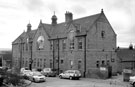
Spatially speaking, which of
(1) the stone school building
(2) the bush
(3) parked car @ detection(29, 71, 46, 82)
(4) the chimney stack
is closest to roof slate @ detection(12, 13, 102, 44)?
(1) the stone school building

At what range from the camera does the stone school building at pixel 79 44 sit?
35000mm

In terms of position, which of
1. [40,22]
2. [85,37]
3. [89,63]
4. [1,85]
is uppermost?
[40,22]

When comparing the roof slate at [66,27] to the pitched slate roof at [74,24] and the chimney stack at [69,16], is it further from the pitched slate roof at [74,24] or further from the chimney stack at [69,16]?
the chimney stack at [69,16]

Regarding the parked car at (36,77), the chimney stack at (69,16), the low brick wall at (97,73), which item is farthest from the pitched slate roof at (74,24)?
the parked car at (36,77)

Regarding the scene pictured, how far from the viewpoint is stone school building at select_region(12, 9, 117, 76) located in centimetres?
3500

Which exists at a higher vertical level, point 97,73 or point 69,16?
point 69,16

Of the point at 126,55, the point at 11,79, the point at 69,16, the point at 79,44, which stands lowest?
the point at 11,79

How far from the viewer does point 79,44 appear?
3603 centimetres

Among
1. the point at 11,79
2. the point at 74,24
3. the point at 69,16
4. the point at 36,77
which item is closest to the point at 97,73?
the point at 74,24

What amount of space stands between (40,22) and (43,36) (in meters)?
4.18

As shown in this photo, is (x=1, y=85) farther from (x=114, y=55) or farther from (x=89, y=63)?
(x=114, y=55)

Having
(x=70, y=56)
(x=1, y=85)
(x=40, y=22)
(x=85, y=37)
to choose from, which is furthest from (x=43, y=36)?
(x=1, y=85)

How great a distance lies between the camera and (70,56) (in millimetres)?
37594

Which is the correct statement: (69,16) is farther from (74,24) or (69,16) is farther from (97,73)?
(97,73)
